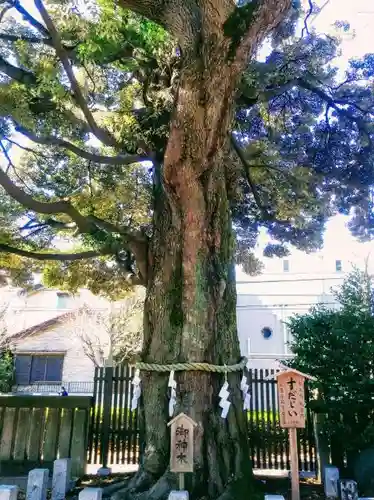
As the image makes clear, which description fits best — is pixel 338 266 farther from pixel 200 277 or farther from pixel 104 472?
pixel 200 277

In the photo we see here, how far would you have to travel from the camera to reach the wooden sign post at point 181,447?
432 cm

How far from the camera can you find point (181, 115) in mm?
4965

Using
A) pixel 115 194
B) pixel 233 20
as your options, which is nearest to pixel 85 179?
pixel 115 194

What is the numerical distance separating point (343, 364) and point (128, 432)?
12.5 ft

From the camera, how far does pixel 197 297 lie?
18.5 feet

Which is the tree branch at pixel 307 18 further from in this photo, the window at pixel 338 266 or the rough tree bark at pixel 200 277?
the window at pixel 338 266

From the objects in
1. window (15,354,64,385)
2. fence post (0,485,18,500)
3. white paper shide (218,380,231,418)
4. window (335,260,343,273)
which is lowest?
fence post (0,485,18,500)

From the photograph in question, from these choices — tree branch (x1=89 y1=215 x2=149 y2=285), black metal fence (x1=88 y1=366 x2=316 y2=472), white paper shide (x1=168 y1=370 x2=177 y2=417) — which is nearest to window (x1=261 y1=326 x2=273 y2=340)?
black metal fence (x1=88 y1=366 x2=316 y2=472)

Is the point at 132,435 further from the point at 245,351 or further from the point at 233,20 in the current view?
the point at 245,351

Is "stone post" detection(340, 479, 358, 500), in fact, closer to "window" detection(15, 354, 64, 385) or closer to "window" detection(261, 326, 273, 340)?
"window" detection(261, 326, 273, 340)

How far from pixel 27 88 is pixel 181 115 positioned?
3076 millimetres

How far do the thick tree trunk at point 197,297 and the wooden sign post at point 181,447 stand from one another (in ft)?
2.20

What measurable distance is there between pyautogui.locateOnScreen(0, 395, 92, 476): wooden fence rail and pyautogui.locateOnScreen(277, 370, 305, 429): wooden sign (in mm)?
3505

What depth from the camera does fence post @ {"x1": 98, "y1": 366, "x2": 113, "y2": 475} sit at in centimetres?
735
